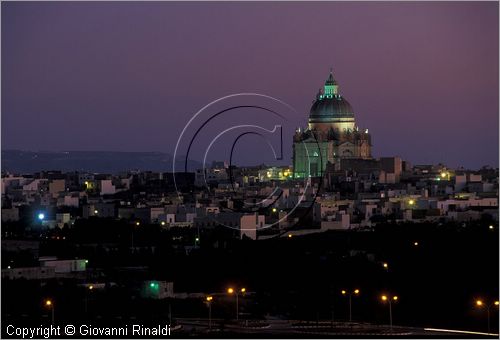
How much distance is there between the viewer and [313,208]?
48.7 metres

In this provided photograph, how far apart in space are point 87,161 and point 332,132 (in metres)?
12.9

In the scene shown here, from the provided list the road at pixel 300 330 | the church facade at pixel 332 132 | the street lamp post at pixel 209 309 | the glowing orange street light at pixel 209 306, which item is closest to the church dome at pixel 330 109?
the church facade at pixel 332 132

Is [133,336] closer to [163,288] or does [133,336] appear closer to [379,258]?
[163,288]

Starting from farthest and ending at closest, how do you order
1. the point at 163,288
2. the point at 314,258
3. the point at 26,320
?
the point at 314,258 < the point at 163,288 < the point at 26,320

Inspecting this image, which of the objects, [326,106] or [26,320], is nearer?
[26,320]

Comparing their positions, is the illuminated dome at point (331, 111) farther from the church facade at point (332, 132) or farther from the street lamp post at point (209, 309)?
the street lamp post at point (209, 309)

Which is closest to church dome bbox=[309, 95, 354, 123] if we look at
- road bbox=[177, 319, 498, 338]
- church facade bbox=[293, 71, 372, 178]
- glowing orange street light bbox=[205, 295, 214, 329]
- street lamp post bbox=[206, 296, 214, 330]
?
church facade bbox=[293, 71, 372, 178]

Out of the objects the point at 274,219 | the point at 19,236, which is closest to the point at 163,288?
the point at 19,236

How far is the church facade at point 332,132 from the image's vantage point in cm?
6362

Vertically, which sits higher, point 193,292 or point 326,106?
point 326,106

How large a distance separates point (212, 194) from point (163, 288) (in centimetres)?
2279

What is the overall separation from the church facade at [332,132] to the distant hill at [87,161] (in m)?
4.84

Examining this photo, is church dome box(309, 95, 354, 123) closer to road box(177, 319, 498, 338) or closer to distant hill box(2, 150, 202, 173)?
distant hill box(2, 150, 202, 173)

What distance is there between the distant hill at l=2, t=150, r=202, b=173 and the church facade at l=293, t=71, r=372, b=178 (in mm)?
4841
